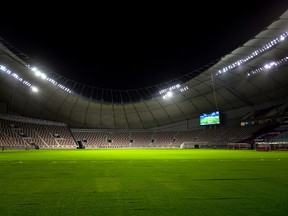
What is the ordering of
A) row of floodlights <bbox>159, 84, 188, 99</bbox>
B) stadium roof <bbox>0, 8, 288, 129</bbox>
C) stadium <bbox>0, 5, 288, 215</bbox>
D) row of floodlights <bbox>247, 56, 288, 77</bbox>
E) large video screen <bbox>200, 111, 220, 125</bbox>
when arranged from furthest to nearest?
large video screen <bbox>200, 111, 220, 125</bbox> → row of floodlights <bbox>159, 84, 188, 99</bbox> → stadium roof <bbox>0, 8, 288, 129</bbox> → row of floodlights <bbox>247, 56, 288, 77</bbox> → stadium <bbox>0, 5, 288, 215</bbox>

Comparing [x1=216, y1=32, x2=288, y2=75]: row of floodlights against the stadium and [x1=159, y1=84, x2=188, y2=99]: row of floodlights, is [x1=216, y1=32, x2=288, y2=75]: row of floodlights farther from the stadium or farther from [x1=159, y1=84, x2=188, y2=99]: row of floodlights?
[x1=159, y1=84, x2=188, y2=99]: row of floodlights

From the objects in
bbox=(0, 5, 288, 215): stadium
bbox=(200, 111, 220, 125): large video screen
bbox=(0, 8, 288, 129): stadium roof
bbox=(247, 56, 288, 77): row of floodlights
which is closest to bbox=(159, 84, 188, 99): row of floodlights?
bbox=(0, 8, 288, 129): stadium roof

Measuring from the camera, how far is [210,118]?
64.5 m

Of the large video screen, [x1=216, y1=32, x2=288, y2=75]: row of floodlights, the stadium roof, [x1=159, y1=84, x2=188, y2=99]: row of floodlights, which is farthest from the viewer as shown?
the large video screen

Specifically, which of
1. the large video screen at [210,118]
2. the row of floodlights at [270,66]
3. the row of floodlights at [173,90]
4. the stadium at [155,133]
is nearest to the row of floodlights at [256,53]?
the stadium at [155,133]

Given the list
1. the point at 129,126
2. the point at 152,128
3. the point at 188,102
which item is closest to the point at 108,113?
the point at 129,126

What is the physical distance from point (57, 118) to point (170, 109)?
28.9 meters

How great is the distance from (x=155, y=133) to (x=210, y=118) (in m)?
19.5

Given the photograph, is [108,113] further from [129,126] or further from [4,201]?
[4,201]

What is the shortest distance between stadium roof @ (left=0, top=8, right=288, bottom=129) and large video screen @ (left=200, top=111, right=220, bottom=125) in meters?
1.98

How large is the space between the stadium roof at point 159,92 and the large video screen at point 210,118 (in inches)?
78.1

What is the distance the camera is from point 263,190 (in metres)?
6.26

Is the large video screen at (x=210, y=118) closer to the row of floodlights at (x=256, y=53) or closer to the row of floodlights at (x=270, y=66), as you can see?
the row of floodlights at (x=256, y=53)

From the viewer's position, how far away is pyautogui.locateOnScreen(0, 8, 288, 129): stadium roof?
142 feet
